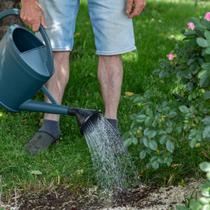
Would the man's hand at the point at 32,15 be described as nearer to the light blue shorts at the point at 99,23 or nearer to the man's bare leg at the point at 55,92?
the light blue shorts at the point at 99,23

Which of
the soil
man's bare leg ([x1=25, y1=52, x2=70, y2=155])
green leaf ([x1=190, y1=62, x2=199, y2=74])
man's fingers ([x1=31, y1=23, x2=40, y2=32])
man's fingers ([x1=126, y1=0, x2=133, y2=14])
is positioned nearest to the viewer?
green leaf ([x1=190, y1=62, x2=199, y2=74])

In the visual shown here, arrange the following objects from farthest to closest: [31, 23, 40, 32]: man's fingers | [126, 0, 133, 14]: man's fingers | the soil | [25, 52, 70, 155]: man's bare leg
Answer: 1. [25, 52, 70, 155]: man's bare leg
2. [126, 0, 133, 14]: man's fingers
3. [31, 23, 40, 32]: man's fingers
4. the soil

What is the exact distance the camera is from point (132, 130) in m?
1.39

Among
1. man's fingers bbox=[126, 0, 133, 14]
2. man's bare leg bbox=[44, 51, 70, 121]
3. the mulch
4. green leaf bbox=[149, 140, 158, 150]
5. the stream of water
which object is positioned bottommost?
the mulch

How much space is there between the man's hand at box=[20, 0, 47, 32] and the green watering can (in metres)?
0.05

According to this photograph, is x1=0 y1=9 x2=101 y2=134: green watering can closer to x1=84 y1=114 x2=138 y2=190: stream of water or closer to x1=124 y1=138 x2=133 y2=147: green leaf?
x1=84 y1=114 x2=138 y2=190: stream of water

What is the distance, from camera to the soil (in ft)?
5.24

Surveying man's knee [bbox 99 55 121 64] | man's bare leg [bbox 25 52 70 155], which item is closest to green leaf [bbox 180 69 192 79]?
man's knee [bbox 99 55 121 64]

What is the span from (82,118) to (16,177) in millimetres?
600

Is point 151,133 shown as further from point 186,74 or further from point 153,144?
point 186,74

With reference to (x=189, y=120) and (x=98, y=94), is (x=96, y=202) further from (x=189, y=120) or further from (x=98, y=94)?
(x=98, y=94)

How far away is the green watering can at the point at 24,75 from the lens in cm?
162

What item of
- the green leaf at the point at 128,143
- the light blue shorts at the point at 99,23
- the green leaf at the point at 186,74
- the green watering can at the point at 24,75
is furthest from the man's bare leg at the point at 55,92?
the green leaf at the point at 186,74

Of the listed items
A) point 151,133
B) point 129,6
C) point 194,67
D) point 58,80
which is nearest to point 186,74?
point 194,67
